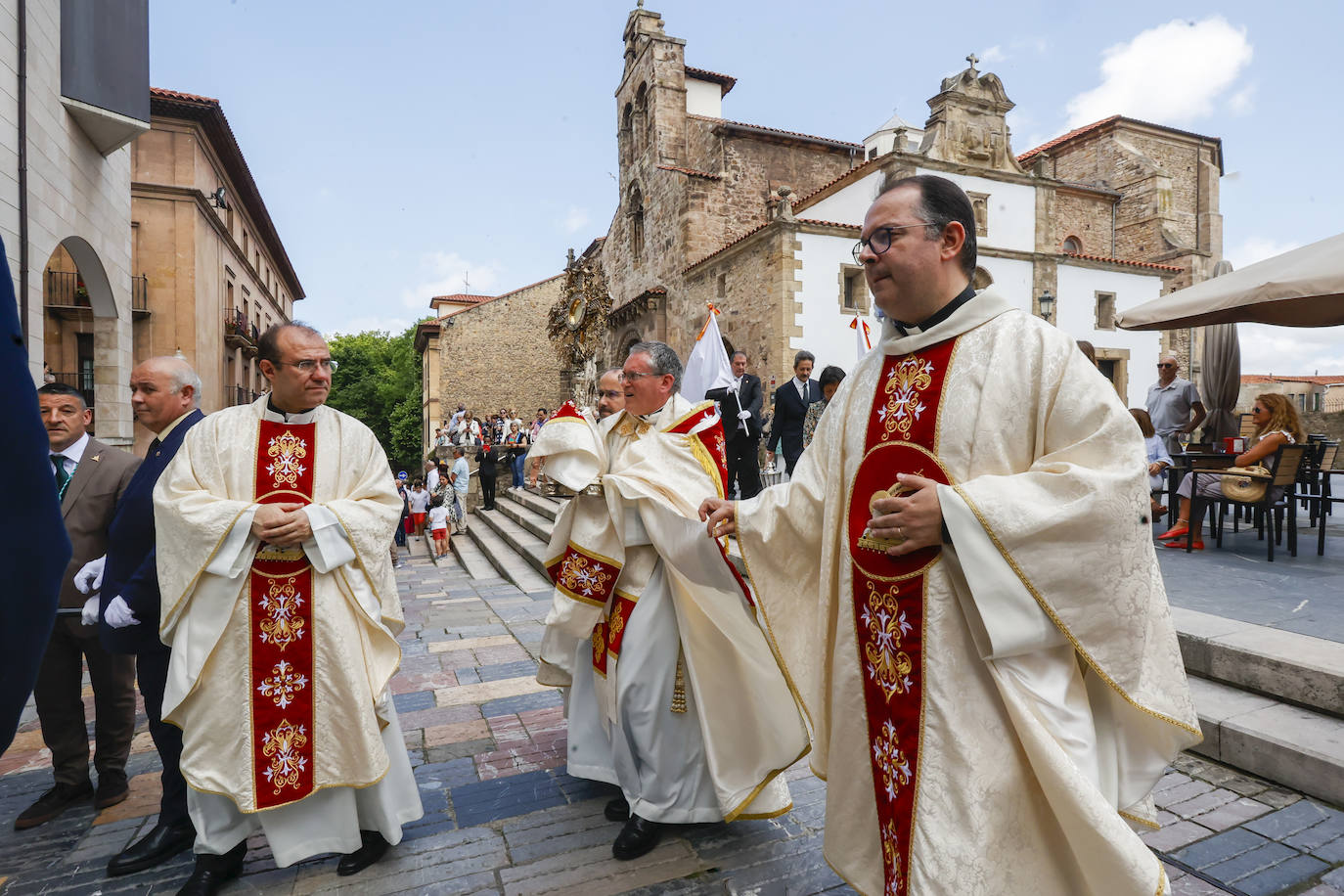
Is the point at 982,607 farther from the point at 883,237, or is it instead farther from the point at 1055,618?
the point at 883,237

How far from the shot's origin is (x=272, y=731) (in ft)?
8.82

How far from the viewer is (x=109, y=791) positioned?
341cm

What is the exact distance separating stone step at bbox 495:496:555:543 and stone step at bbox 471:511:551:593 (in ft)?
0.28

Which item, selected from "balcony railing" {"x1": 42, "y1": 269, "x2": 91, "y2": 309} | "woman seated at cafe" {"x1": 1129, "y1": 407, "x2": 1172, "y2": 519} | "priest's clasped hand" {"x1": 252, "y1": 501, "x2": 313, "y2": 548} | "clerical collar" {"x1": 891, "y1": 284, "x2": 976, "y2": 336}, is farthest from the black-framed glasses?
"balcony railing" {"x1": 42, "y1": 269, "x2": 91, "y2": 309}

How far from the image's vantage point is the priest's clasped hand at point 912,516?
169cm

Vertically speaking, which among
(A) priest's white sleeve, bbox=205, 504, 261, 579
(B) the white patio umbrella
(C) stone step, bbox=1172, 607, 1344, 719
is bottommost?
(C) stone step, bbox=1172, 607, 1344, 719

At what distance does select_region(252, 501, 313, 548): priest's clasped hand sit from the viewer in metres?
2.61

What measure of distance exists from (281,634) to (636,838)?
4.94 ft

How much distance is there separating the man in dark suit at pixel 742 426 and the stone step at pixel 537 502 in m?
3.75

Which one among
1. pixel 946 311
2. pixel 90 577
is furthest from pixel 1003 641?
pixel 90 577

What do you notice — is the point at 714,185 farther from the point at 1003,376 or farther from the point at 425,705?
the point at 1003,376

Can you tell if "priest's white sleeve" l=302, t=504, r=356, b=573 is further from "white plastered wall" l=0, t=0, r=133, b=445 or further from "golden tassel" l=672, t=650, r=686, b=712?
"white plastered wall" l=0, t=0, r=133, b=445

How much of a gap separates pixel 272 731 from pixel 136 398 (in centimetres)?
145

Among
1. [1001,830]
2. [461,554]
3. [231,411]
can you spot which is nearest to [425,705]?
[231,411]
